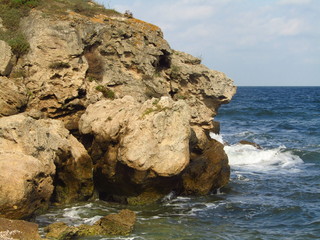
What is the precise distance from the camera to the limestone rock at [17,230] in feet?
29.3

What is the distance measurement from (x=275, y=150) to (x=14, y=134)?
60.1 feet

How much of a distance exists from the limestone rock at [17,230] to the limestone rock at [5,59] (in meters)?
7.89

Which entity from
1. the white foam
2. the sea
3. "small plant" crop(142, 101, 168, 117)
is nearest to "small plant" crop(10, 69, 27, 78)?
"small plant" crop(142, 101, 168, 117)

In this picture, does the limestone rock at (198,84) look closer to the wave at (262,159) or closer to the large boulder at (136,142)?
the wave at (262,159)

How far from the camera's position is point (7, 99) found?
14.7 meters

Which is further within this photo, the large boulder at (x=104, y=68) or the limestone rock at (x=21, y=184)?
the large boulder at (x=104, y=68)

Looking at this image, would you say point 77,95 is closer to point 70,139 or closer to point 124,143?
point 70,139

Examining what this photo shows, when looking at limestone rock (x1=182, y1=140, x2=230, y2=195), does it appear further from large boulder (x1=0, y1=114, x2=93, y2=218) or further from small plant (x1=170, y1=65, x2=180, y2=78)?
small plant (x1=170, y1=65, x2=180, y2=78)

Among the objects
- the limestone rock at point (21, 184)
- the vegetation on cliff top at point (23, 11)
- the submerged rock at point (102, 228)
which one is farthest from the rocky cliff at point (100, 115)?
the submerged rock at point (102, 228)

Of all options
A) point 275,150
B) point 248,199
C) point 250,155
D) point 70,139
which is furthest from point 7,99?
point 275,150

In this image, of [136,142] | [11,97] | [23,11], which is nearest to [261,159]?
[136,142]

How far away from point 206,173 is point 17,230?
8020mm

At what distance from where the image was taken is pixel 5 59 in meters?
16.0

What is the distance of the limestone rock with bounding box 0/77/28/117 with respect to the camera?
14562 millimetres
